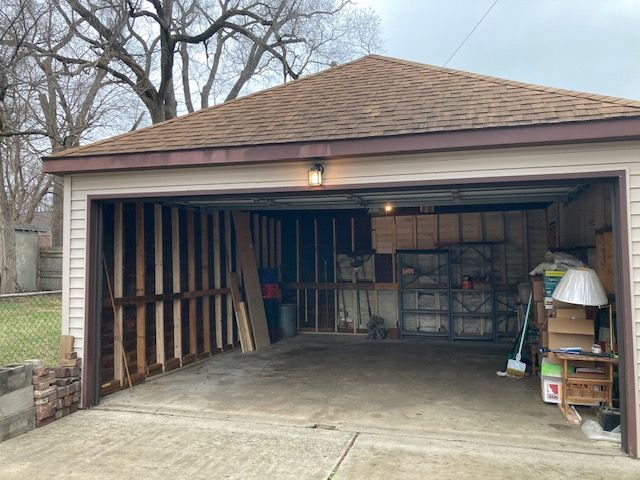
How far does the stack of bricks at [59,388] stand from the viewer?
4.50 metres

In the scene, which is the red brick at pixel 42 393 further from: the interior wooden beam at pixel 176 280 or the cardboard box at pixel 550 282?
the cardboard box at pixel 550 282

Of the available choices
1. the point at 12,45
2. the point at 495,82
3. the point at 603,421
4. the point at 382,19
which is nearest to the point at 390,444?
the point at 603,421

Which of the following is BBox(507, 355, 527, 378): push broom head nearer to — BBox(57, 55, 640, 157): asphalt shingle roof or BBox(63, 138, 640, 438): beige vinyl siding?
BBox(63, 138, 640, 438): beige vinyl siding

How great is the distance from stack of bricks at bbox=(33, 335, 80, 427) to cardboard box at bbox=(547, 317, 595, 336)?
196 inches

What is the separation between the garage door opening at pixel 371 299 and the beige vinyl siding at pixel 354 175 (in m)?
0.17

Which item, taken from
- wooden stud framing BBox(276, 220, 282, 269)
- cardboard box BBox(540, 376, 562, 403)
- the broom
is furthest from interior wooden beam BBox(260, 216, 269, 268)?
cardboard box BBox(540, 376, 562, 403)

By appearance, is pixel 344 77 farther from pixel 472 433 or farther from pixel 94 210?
pixel 472 433

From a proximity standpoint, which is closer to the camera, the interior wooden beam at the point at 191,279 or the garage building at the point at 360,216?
the garage building at the point at 360,216

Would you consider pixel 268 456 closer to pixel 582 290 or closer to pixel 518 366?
pixel 582 290

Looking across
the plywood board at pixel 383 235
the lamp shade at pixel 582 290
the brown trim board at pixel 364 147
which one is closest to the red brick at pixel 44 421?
the brown trim board at pixel 364 147

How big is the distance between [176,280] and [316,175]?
10.8ft

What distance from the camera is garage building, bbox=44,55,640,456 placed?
13.3ft

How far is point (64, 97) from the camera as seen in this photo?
1211 centimetres

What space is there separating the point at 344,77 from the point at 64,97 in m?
8.92
